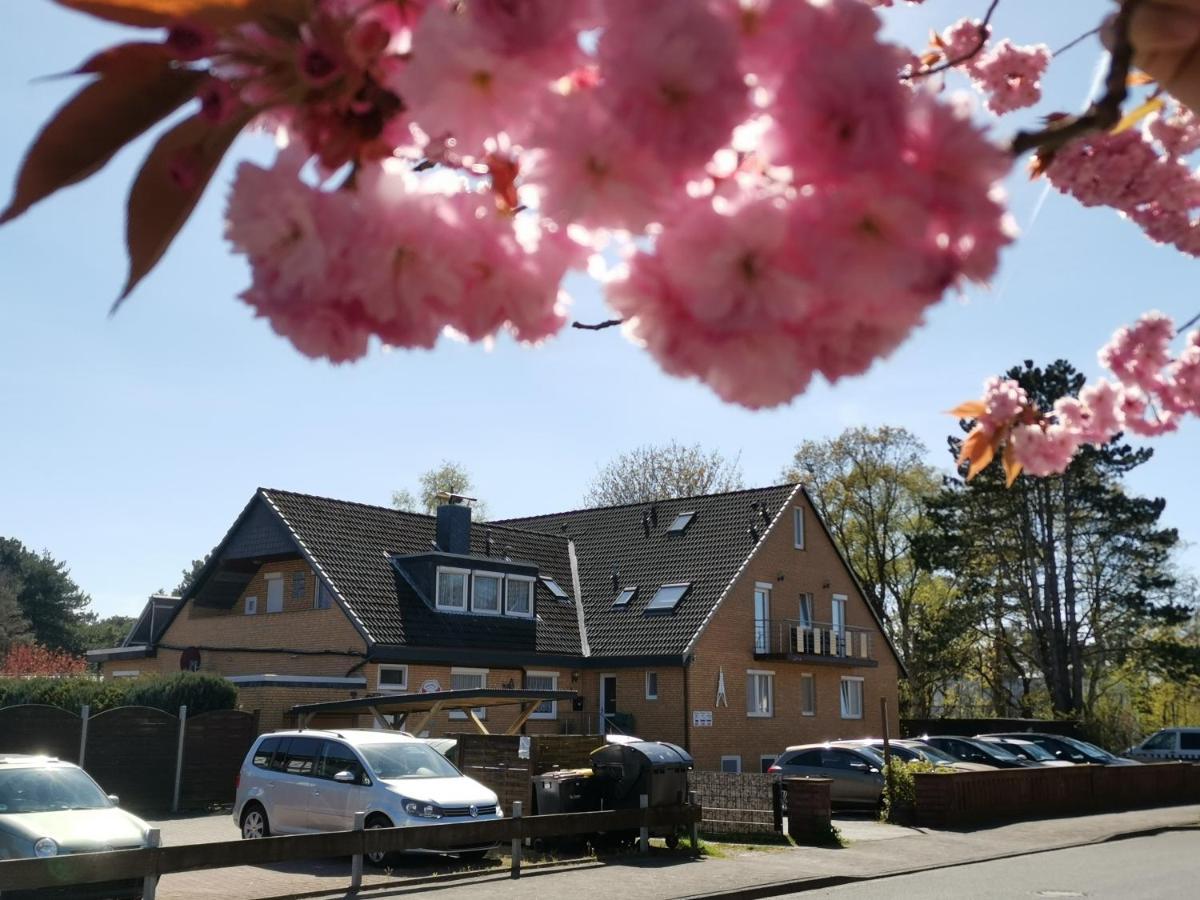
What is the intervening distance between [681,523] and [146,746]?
727 inches

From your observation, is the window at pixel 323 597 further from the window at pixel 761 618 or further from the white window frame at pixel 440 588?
the window at pixel 761 618

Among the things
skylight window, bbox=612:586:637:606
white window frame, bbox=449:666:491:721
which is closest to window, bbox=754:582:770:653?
skylight window, bbox=612:586:637:606

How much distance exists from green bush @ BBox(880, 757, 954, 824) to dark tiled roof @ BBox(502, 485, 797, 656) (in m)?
9.19

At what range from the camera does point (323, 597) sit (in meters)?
29.7

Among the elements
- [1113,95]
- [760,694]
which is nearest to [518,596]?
[760,694]

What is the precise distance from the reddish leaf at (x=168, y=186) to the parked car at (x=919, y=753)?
25.4 meters

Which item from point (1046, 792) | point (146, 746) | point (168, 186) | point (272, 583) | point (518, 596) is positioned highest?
point (272, 583)

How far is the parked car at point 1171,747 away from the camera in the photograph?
3803cm

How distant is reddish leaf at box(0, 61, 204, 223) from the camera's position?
1145mm

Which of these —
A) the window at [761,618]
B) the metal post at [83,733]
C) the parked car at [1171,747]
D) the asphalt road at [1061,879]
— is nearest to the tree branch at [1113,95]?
the asphalt road at [1061,879]

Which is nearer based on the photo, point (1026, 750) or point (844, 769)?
point (844, 769)

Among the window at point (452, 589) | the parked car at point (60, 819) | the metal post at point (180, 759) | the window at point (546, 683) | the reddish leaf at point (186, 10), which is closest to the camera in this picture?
the reddish leaf at point (186, 10)

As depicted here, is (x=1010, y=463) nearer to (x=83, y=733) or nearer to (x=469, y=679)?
(x=83, y=733)

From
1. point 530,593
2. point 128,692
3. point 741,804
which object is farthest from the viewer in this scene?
point 530,593
